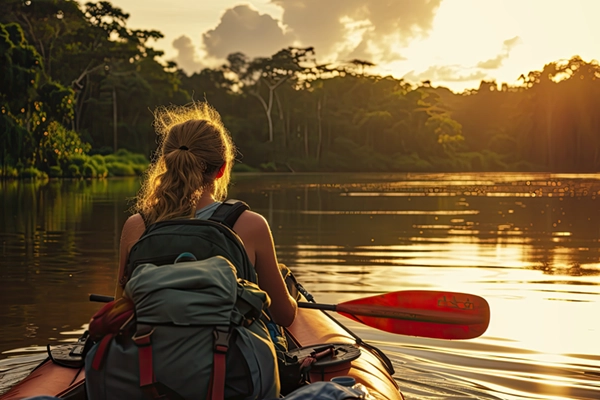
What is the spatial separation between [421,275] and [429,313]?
4.73 m

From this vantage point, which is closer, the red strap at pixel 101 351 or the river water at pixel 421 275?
the red strap at pixel 101 351

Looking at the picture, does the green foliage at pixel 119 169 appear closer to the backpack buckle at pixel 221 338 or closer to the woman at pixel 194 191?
the woman at pixel 194 191

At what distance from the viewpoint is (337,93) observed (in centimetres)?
8144

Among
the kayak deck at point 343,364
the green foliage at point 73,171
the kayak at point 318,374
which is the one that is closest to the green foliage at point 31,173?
the green foliage at point 73,171

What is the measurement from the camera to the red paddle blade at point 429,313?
371cm

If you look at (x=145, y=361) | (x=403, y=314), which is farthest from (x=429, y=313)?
(x=145, y=361)

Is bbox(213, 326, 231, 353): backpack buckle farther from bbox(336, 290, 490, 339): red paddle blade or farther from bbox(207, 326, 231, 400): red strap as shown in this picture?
bbox(336, 290, 490, 339): red paddle blade

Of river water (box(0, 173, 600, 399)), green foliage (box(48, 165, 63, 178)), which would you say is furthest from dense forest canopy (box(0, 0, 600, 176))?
river water (box(0, 173, 600, 399))

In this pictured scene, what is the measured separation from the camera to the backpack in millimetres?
2230

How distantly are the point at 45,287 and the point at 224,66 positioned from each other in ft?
203

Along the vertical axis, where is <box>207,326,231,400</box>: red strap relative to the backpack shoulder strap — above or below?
below

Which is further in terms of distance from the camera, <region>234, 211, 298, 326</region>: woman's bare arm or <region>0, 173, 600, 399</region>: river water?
<region>0, 173, 600, 399</region>: river water

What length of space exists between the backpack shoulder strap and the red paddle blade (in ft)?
3.69

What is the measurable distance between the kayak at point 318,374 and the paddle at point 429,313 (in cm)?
15
